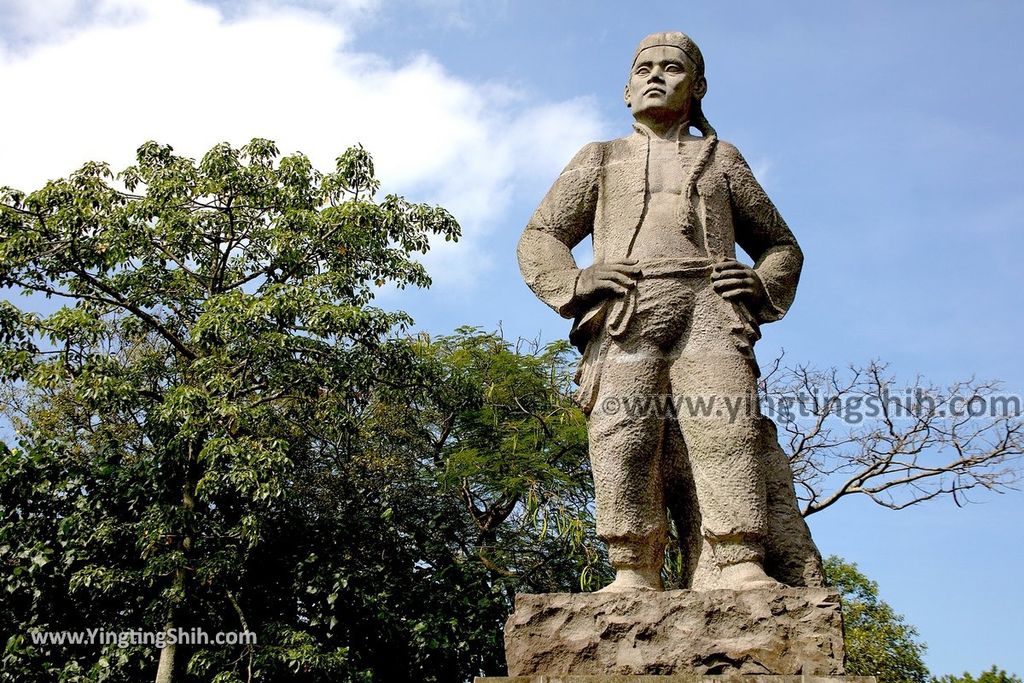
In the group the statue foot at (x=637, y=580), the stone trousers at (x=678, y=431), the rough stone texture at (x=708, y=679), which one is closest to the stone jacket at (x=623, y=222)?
the stone trousers at (x=678, y=431)

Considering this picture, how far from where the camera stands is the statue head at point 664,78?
→ 588cm

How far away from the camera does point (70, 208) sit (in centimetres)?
1353

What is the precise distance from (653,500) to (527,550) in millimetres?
11528

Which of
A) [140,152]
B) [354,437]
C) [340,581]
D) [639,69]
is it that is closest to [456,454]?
[354,437]

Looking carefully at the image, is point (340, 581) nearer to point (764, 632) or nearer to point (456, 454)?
point (456, 454)

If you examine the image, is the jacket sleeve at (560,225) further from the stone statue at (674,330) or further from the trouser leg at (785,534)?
the trouser leg at (785,534)

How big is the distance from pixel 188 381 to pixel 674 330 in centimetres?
1047

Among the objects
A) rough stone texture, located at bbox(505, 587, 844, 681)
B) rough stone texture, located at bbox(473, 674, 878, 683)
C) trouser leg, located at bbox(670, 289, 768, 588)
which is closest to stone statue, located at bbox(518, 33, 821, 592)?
trouser leg, located at bbox(670, 289, 768, 588)

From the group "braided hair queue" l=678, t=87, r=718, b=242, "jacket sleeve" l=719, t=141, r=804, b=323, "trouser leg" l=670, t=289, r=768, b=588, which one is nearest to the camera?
"trouser leg" l=670, t=289, r=768, b=588

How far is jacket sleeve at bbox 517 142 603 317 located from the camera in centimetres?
568

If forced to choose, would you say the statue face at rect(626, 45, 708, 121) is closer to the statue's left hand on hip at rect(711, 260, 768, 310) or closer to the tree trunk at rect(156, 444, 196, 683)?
the statue's left hand on hip at rect(711, 260, 768, 310)

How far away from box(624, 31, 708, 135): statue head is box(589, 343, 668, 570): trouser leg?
1388mm

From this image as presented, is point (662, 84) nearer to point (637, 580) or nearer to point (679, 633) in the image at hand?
point (637, 580)

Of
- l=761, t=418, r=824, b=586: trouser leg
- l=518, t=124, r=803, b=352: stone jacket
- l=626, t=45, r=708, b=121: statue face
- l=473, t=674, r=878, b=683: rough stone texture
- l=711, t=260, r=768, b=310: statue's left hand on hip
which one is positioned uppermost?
l=626, t=45, r=708, b=121: statue face
